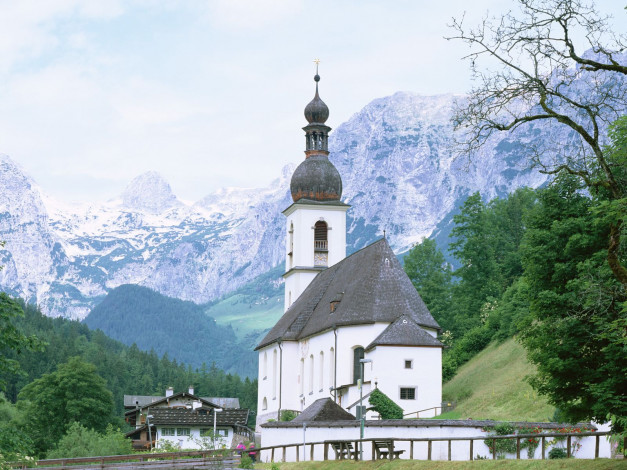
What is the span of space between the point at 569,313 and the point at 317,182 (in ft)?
185

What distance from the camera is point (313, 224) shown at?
8338 centimetres

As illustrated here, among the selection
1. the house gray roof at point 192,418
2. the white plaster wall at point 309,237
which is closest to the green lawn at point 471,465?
the white plaster wall at point 309,237

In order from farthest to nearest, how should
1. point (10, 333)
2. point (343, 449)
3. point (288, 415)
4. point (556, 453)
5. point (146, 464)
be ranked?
point (288, 415) → point (146, 464) → point (343, 449) → point (556, 453) → point (10, 333)

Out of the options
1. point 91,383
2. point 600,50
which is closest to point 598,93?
point 600,50

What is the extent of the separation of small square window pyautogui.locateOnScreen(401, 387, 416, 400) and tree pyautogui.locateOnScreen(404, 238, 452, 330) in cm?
3748

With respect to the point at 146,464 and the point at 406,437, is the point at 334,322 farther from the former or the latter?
the point at 146,464

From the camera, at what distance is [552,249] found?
3114 cm

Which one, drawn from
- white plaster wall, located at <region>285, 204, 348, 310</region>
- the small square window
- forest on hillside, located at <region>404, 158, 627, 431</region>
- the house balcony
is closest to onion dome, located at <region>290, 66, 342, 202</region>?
Result: white plaster wall, located at <region>285, 204, 348, 310</region>

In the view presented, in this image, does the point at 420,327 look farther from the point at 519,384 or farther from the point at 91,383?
the point at 91,383

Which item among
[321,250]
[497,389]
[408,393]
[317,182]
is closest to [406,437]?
[408,393]

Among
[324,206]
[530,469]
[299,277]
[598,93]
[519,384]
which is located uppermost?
[324,206]

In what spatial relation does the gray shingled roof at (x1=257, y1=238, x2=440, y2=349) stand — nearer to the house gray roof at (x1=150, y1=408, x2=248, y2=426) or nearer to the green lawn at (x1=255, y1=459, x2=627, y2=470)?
the green lawn at (x1=255, y1=459, x2=627, y2=470)

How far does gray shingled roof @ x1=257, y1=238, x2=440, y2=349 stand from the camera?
61.2 metres

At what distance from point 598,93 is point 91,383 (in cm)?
8302
